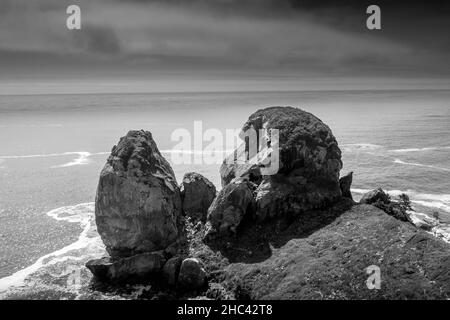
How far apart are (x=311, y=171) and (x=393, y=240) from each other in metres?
14.0

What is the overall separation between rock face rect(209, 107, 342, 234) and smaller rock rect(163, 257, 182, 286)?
22.5 ft

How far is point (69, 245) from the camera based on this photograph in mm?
54219

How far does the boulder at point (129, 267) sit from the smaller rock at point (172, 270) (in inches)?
45.9

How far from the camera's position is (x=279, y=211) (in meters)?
48.0

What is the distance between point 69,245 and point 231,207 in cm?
2389

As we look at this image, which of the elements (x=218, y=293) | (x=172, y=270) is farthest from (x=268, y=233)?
(x=172, y=270)

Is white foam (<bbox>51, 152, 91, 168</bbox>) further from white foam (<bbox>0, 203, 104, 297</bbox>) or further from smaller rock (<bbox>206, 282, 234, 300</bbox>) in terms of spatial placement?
smaller rock (<bbox>206, 282, 234, 300</bbox>)

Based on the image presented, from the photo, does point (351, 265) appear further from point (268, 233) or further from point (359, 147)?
point (359, 147)

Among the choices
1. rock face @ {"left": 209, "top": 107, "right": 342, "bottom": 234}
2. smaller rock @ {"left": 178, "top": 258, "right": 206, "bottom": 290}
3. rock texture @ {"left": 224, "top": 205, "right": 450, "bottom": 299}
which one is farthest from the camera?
rock face @ {"left": 209, "top": 107, "right": 342, "bottom": 234}

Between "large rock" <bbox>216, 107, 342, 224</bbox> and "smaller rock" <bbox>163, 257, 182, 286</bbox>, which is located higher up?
"large rock" <bbox>216, 107, 342, 224</bbox>

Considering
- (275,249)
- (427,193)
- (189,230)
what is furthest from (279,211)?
(427,193)

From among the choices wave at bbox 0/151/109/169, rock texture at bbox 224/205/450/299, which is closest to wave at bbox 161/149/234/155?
wave at bbox 0/151/109/169

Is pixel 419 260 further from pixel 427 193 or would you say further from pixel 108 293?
pixel 427 193

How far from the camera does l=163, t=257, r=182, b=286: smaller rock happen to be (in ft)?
138
